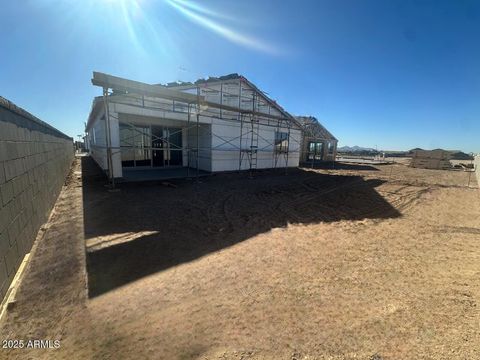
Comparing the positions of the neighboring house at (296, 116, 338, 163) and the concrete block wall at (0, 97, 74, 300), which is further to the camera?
the neighboring house at (296, 116, 338, 163)

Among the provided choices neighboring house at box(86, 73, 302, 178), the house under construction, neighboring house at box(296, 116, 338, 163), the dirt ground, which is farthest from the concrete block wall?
neighboring house at box(296, 116, 338, 163)

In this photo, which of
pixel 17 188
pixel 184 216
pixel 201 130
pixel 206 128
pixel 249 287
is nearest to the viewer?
pixel 249 287

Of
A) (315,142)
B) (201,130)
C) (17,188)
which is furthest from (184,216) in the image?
(315,142)

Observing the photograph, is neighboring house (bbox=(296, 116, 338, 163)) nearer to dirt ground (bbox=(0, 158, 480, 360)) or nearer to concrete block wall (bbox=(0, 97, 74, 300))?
dirt ground (bbox=(0, 158, 480, 360))

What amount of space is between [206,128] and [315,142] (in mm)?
14700

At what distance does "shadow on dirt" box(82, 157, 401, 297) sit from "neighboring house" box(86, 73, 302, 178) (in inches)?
116

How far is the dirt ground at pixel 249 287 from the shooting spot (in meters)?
2.00

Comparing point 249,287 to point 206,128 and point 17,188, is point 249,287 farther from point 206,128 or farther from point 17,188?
point 206,128

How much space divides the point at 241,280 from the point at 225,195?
5065mm

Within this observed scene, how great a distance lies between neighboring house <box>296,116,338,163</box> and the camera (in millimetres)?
22547

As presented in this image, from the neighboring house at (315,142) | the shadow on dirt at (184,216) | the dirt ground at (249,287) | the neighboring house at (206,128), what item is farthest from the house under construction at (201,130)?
the neighboring house at (315,142)

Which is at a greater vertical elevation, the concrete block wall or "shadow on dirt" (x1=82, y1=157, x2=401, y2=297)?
the concrete block wall

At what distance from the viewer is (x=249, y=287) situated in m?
2.81

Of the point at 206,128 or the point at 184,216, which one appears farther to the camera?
the point at 206,128
